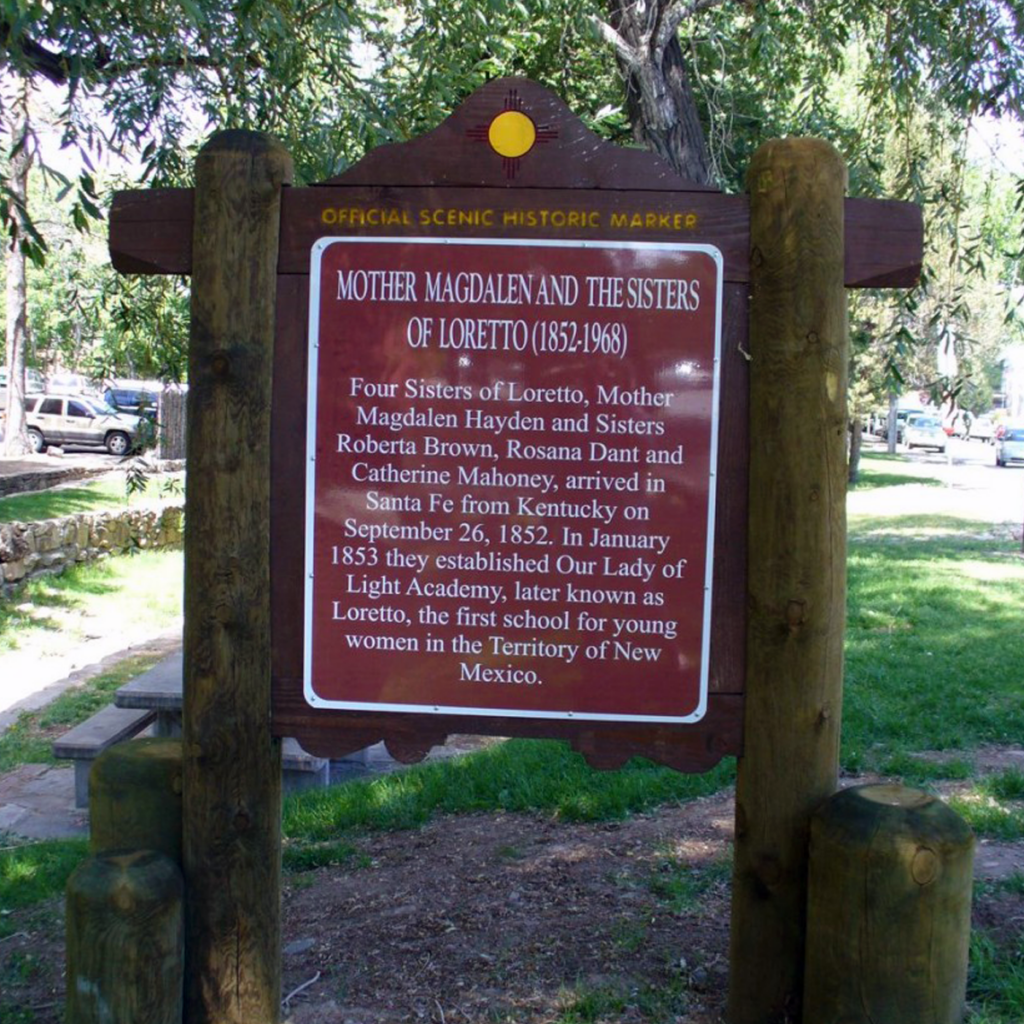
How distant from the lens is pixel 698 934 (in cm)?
377

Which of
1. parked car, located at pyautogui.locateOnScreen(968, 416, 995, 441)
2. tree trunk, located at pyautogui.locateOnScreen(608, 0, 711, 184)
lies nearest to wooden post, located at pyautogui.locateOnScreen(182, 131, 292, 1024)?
tree trunk, located at pyautogui.locateOnScreen(608, 0, 711, 184)

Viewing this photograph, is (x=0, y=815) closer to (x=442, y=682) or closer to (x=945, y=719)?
(x=442, y=682)

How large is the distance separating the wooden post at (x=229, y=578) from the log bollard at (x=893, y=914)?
139cm

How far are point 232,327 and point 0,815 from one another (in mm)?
4382

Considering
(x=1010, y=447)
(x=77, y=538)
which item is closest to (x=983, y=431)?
(x=1010, y=447)

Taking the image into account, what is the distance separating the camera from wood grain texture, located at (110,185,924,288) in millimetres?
2953

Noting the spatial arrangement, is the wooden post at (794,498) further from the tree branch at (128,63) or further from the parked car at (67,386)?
the parked car at (67,386)

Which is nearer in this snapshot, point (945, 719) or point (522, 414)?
point (522, 414)

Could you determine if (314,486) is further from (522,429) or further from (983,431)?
(983,431)

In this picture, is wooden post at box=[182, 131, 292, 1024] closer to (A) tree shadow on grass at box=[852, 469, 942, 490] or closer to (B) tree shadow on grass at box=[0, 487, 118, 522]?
(B) tree shadow on grass at box=[0, 487, 118, 522]

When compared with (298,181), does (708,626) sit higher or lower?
lower

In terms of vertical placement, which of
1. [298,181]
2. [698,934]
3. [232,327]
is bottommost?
[698,934]

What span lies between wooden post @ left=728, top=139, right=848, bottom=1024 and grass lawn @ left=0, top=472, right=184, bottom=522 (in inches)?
473

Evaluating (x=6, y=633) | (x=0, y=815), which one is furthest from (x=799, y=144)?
(x=6, y=633)
